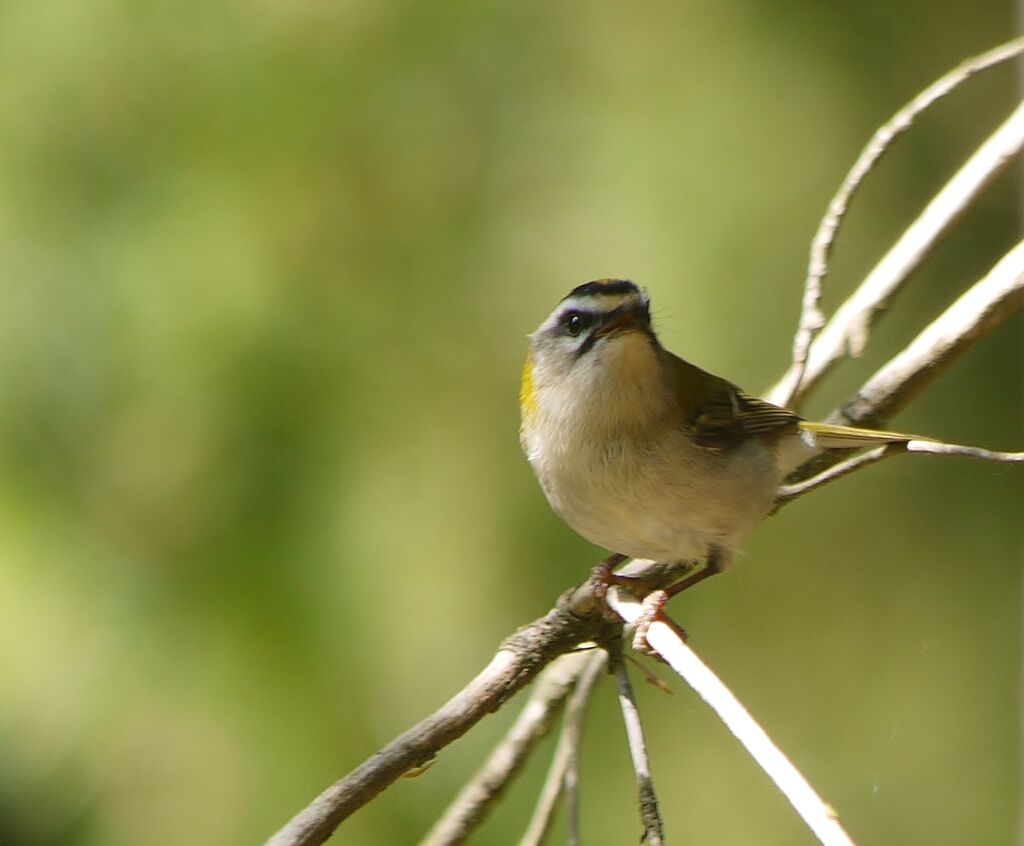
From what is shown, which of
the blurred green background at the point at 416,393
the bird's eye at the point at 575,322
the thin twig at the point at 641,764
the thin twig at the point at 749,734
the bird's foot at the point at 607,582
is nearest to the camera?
the thin twig at the point at 749,734

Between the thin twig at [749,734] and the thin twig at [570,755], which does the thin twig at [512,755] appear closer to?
the thin twig at [570,755]

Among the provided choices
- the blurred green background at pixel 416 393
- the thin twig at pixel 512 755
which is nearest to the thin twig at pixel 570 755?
the thin twig at pixel 512 755

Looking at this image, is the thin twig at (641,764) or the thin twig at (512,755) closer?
the thin twig at (641,764)

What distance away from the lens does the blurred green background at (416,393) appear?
7.82ft

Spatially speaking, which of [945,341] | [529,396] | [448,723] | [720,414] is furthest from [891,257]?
[448,723]

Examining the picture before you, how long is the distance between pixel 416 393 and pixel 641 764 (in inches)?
56.8

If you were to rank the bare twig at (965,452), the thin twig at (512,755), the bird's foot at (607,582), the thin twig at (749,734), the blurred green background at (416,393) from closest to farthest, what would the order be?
the thin twig at (749,734), the bare twig at (965,452), the bird's foot at (607,582), the thin twig at (512,755), the blurred green background at (416,393)

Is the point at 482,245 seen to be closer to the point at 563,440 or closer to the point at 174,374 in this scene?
the point at 174,374

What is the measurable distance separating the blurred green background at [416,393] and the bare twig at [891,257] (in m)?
0.76

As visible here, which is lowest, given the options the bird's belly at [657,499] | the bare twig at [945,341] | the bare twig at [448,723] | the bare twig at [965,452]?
the bare twig at [965,452]

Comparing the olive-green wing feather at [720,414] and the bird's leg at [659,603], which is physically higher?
the olive-green wing feather at [720,414]

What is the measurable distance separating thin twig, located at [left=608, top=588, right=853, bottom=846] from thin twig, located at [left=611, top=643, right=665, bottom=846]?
67mm

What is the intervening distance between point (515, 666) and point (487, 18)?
1950 millimetres

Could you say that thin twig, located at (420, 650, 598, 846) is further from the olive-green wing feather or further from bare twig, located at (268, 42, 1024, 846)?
the olive-green wing feather
